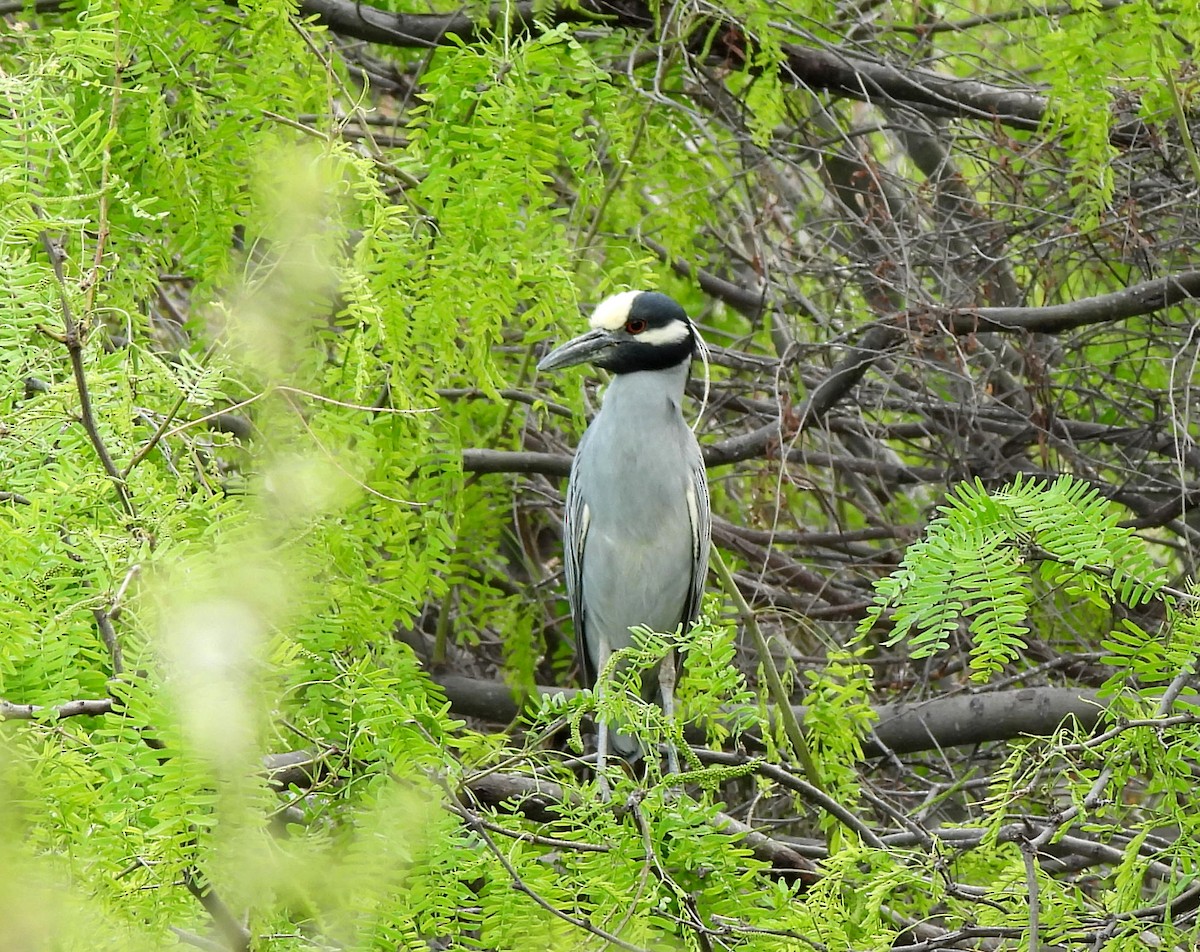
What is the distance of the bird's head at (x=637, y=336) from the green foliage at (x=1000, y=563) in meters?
1.76

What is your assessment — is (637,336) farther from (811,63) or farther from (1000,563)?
(1000,563)

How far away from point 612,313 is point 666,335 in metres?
0.20

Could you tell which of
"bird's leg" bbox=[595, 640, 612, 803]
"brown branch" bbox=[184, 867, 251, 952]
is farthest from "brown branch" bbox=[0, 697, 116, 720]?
"bird's leg" bbox=[595, 640, 612, 803]

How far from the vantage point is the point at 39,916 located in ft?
3.22

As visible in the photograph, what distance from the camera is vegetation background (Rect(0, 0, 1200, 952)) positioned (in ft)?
5.12

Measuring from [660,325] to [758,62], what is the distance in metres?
0.75

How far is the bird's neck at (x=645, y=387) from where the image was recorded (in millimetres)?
3926

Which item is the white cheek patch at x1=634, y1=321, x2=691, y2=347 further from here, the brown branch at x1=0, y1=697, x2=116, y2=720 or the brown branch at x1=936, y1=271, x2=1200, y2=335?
the brown branch at x1=0, y1=697, x2=116, y2=720

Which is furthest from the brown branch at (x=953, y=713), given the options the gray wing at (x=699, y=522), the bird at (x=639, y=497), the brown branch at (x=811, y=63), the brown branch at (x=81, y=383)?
the brown branch at (x=81, y=383)

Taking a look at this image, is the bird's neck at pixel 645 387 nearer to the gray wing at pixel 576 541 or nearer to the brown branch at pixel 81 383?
the gray wing at pixel 576 541

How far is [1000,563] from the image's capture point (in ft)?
5.84

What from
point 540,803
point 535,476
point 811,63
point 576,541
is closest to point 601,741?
point 576,541

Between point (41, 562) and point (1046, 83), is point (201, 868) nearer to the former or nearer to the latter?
point (41, 562)

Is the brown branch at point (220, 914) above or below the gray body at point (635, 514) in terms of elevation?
above
